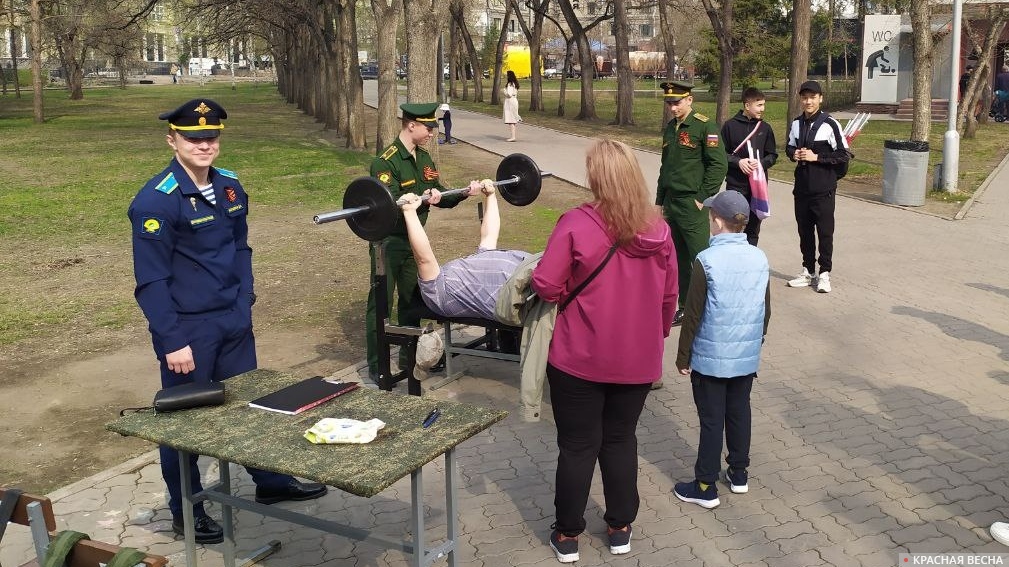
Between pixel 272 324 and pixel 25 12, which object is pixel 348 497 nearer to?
pixel 272 324

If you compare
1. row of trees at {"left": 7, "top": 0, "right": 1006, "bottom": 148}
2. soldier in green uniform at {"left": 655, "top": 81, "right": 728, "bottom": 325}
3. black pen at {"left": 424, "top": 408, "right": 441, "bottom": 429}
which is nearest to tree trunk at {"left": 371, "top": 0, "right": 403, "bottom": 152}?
row of trees at {"left": 7, "top": 0, "right": 1006, "bottom": 148}

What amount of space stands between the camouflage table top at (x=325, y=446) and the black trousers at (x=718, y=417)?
5.02ft

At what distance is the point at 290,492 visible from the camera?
545cm

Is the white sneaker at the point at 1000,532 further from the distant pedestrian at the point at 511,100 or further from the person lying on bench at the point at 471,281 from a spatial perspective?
the distant pedestrian at the point at 511,100

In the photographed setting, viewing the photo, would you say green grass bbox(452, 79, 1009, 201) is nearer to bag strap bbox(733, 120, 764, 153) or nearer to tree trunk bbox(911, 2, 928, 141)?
tree trunk bbox(911, 2, 928, 141)

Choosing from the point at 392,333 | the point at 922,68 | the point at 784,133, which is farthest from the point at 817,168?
the point at 784,133

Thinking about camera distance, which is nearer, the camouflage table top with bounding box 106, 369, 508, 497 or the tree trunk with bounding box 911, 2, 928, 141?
the camouflage table top with bounding box 106, 369, 508, 497

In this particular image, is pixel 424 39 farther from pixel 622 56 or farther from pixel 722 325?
pixel 622 56

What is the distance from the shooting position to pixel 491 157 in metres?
23.8

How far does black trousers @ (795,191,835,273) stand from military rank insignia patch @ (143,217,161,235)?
6871mm

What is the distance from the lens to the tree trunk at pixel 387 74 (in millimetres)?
18281

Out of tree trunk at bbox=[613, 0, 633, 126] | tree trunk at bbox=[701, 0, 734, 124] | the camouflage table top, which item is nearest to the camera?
the camouflage table top

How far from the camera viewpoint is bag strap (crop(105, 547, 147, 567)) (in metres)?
2.93

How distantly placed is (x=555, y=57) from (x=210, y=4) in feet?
257
